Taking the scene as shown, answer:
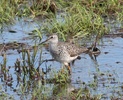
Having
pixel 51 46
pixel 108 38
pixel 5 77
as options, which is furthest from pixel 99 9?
pixel 5 77

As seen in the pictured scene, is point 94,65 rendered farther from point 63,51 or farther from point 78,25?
point 78,25

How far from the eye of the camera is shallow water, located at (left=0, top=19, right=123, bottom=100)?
35.3 feet

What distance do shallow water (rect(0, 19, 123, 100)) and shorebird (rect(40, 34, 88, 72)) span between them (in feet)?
0.73

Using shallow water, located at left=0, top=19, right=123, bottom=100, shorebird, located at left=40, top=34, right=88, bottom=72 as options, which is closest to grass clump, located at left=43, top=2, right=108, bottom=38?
shallow water, located at left=0, top=19, right=123, bottom=100

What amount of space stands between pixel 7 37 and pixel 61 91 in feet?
12.5

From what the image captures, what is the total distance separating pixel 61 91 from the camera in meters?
10.6

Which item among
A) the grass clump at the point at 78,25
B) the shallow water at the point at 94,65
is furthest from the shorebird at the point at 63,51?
the grass clump at the point at 78,25

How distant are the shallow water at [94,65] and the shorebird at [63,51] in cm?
22

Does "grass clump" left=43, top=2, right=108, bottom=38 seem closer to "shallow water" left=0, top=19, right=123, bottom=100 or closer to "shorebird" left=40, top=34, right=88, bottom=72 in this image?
"shallow water" left=0, top=19, right=123, bottom=100

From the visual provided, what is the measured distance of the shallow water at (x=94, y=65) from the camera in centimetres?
1075

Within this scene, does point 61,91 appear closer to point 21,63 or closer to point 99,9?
point 21,63

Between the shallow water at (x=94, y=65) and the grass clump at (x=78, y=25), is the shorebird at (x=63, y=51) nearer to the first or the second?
the shallow water at (x=94, y=65)

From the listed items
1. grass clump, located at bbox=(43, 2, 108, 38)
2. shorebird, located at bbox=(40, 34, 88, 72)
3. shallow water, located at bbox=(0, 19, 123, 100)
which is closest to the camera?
shallow water, located at bbox=(0, 19, 123, 100)

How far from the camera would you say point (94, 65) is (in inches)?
479
